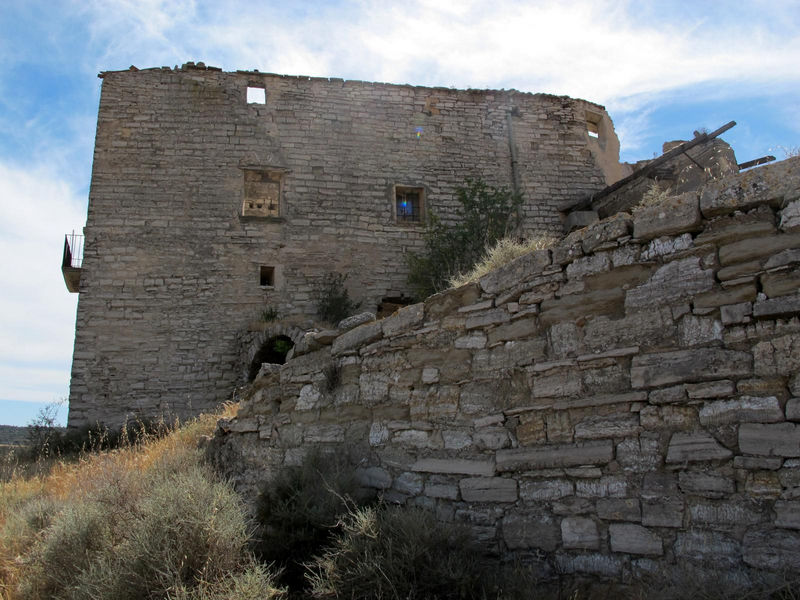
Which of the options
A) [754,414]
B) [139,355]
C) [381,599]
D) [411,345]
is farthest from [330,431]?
[139,355]

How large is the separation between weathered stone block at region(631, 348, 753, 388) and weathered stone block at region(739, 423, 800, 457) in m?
0.29

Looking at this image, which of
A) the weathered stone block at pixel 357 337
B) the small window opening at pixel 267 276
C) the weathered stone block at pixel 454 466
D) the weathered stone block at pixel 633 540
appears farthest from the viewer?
the small window opening at pixel 267 276

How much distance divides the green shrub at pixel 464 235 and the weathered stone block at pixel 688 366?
→ 29.7 feet

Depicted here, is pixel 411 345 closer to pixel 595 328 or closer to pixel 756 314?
pixel 595 328

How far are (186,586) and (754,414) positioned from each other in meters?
3.38

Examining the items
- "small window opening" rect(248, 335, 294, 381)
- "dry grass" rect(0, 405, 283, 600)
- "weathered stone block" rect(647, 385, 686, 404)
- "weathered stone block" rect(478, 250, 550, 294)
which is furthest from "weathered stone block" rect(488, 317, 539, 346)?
"small window opening" rect(248, 335, 294, 381)

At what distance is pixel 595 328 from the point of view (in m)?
4.28

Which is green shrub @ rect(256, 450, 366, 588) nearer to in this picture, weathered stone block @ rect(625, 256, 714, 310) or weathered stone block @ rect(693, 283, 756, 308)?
weathered stone block @ rect(625, 256, 714, 310)

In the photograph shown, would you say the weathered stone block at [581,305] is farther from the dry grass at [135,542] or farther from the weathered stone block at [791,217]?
the dry grass at [135,542]

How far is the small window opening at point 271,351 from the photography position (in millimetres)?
13102

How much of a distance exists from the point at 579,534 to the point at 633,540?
34cm

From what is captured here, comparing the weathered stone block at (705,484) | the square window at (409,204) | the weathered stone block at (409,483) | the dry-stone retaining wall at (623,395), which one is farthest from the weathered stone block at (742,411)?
the square window at (409,204)

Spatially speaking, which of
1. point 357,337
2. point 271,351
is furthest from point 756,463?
point 271,351

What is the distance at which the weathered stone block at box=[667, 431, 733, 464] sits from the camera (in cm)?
360
